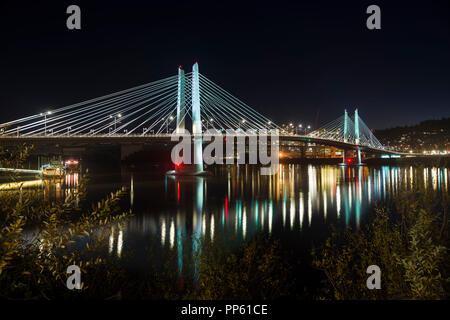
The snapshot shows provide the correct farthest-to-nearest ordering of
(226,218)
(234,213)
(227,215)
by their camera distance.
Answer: (234,213) → (227,215) → (226,218)

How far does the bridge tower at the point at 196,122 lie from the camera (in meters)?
35.0

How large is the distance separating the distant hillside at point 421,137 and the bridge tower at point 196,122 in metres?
72.7

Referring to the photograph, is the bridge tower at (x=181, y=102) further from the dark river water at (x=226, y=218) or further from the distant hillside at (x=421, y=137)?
the distant hillside at (x=421, y=137)

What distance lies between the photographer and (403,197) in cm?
700

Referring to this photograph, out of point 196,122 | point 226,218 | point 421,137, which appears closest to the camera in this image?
point 226,218

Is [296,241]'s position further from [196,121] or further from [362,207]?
[196,121]

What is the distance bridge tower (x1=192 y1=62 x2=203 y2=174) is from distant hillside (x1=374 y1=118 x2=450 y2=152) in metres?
72.7

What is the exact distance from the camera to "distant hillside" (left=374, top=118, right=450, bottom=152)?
89000 mm

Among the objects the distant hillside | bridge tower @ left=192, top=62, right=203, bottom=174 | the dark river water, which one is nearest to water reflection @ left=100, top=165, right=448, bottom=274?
the dark river water

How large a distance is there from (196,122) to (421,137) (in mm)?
95040

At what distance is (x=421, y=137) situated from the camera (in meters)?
100

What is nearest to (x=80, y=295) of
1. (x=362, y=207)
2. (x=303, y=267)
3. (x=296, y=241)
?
(x=303, y=267)

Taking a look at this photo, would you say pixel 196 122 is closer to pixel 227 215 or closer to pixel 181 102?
pixel 181 102

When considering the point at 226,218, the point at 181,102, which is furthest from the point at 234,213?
the point at 181,102
